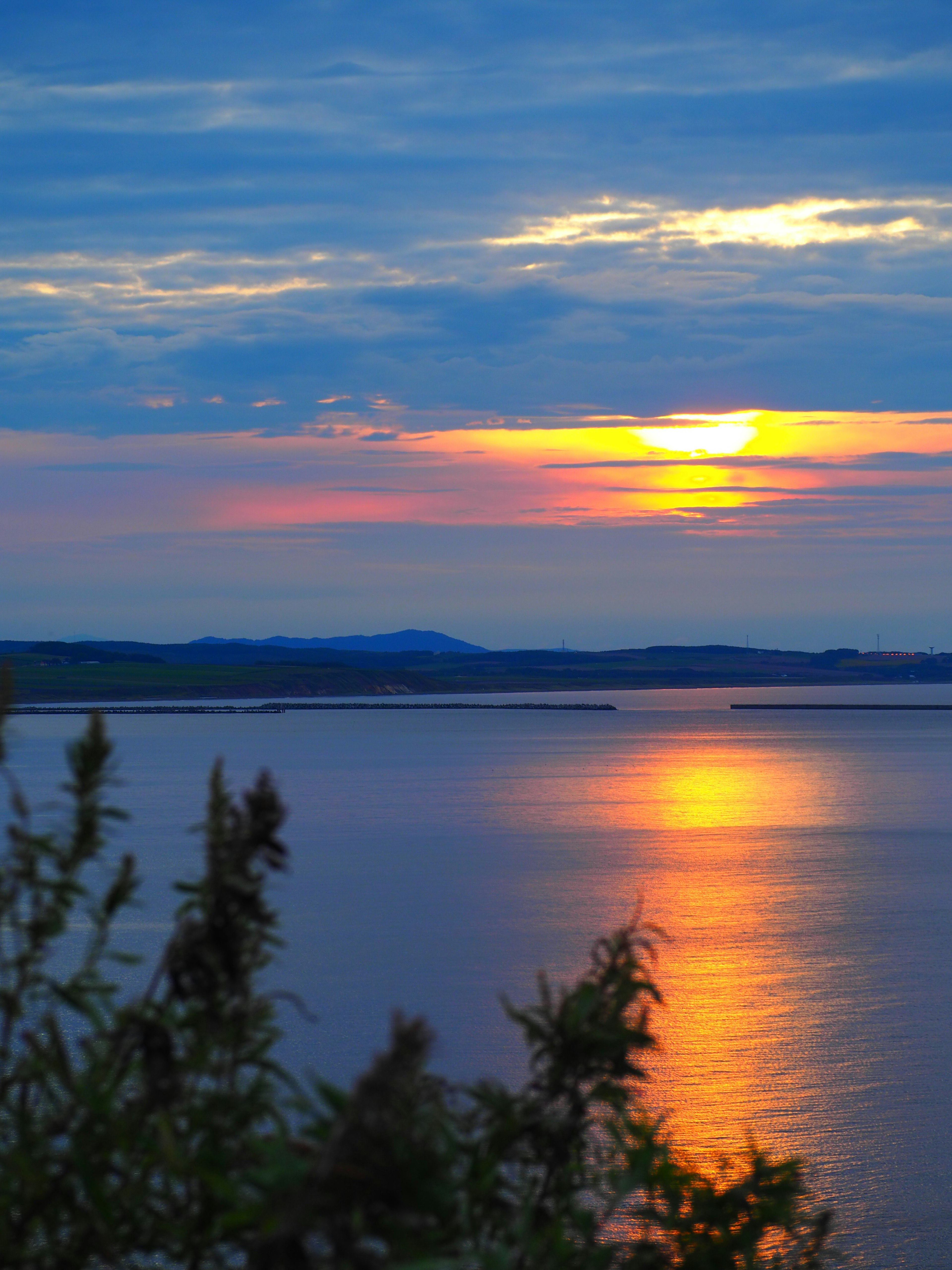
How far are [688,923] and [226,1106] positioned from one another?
3264cm

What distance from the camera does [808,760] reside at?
97438 mm

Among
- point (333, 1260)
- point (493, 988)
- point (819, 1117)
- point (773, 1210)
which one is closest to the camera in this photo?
point (333, 1260)

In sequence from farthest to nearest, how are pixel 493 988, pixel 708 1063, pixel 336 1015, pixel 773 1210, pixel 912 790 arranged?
pixel 912 790 < pixel 493 988 < pixel 336 1015 < pixel 708 1063 < pixel 773 1210

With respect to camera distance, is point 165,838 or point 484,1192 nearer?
point 484,1192

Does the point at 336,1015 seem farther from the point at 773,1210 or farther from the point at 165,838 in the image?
the point at 165,838

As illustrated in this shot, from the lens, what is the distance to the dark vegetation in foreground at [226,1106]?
3.53m

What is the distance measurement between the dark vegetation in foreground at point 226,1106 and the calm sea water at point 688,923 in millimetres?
553

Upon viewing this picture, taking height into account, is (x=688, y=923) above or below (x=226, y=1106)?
below

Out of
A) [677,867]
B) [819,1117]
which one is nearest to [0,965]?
[819,1117]

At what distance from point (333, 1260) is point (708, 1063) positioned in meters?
21.1

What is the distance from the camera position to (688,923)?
3553 cm

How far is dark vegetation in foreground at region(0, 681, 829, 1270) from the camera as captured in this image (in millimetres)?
3527

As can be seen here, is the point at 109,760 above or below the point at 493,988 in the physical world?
above

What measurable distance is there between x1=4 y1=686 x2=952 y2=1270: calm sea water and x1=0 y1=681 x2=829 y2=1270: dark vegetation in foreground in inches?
21.8
